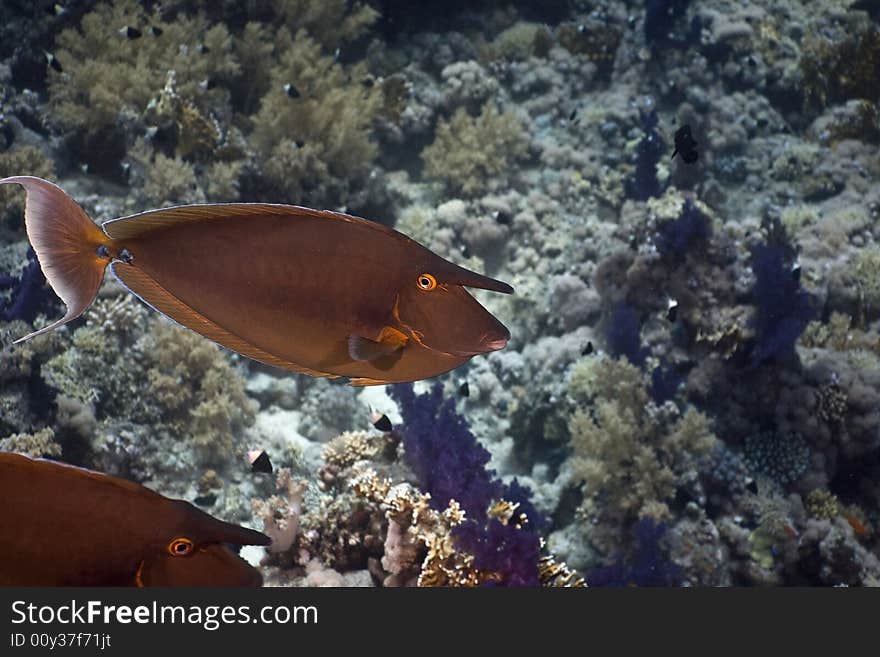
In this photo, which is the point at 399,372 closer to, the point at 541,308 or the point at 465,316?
the point at 465,316

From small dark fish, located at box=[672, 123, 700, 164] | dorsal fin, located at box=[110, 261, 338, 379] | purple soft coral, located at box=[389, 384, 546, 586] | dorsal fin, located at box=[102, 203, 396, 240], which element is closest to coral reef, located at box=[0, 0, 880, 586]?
purple soft coral, located at box=[389, 384, 546, 586]

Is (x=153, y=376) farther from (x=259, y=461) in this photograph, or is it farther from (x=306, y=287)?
(x=306, y=287)

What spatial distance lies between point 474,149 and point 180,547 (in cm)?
900

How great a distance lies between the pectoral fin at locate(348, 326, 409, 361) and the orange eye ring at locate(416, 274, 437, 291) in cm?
13

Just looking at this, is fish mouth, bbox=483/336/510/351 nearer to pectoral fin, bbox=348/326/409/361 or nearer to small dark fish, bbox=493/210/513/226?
pectoral fin, bbox=348/326/409/361

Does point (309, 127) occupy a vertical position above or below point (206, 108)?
below

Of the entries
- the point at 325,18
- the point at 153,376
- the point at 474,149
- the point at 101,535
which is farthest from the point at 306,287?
the point at 325,18

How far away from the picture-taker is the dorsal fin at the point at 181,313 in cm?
150

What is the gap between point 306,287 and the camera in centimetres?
152

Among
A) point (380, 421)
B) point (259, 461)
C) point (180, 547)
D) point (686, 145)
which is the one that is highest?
point (686, 145)

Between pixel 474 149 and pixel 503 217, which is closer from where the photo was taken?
pixel 503 217

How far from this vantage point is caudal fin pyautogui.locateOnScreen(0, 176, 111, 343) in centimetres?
140

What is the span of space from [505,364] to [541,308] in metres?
1.00

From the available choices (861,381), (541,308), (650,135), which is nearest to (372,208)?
(541,308)
